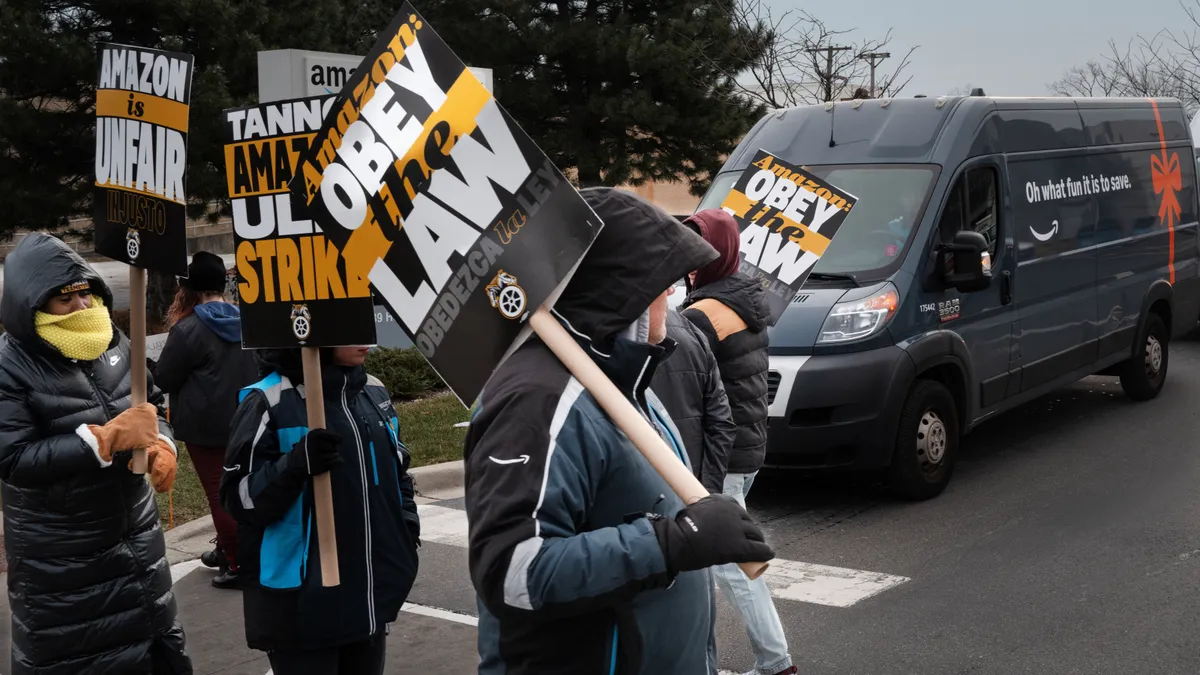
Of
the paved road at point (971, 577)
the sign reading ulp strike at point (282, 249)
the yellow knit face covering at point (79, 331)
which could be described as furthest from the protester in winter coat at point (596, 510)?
the paved road at point (971, 577)

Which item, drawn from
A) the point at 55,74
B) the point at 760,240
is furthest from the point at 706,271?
the point at 55,74

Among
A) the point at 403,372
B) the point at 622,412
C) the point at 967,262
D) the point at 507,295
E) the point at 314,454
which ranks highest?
the point at 507,295

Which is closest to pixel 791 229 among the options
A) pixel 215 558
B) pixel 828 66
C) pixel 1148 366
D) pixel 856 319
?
pixel 856 319

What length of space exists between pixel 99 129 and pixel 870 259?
492cm

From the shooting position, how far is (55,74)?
619 inches

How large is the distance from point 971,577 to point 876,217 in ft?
8.53

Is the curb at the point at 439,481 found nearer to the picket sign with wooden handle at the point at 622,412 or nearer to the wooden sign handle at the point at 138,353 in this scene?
the wooden sign handle at the point at 138,353

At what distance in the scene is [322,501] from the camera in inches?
145

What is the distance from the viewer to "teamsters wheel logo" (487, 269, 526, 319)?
7.95ft

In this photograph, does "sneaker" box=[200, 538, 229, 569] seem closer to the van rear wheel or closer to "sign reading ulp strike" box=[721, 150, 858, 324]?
"sign reading ulp strike" box=[721, 150, 858, 324]

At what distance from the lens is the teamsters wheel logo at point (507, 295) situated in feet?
7.95

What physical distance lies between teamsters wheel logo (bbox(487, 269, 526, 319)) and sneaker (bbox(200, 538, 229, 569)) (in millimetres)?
4764

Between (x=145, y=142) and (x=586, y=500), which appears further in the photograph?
(x=145, y=142)

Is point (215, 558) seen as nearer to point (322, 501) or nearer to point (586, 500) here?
point (322, 501)
